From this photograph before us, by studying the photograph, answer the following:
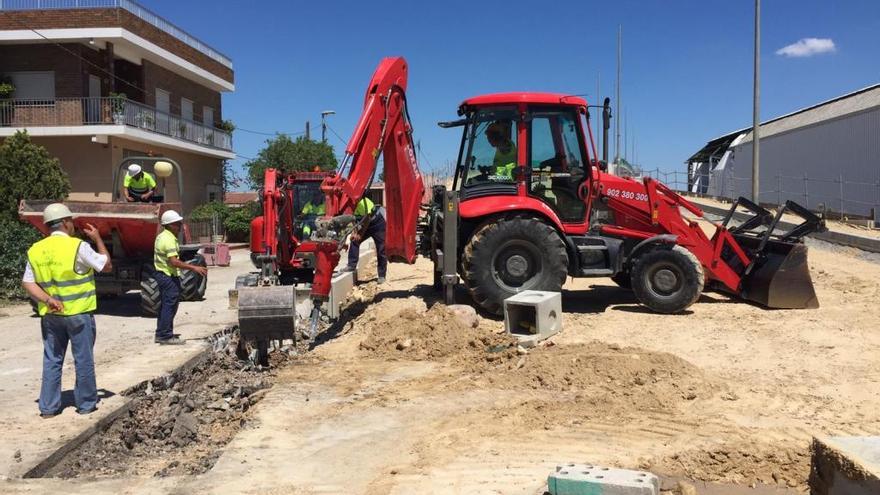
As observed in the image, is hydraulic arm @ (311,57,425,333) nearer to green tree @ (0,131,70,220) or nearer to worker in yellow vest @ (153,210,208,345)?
worker in yellow vest @ (153,210,208,345)

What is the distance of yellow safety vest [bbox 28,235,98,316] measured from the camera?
5734 millimetres

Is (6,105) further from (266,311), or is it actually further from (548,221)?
Answer: (548,221)

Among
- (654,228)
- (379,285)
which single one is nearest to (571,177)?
(654,228)

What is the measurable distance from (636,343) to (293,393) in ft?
13.9

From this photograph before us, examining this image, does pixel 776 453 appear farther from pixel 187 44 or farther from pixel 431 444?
pixel 187 44

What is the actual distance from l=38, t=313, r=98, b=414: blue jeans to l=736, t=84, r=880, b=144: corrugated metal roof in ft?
75.7

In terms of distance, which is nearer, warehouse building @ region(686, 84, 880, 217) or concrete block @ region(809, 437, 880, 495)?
concrete block @ region(809, 437, 880, 495)

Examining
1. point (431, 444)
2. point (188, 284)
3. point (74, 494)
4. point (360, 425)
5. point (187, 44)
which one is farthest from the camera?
point (187, 44)

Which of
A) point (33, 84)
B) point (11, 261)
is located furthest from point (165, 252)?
point (33, 84)

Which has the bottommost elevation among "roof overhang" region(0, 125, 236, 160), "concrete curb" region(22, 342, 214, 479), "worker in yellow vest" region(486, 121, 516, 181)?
"concrete curb" region(22, 342, 214, 479)

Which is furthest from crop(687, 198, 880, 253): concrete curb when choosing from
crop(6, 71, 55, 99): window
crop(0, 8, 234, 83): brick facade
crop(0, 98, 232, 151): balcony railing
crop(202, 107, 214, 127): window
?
crop(202, 107, 214, 127): window

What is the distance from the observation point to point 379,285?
1259 centimetres

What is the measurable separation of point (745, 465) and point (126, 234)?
9.02 meters

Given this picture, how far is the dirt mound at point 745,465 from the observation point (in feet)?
14.9
